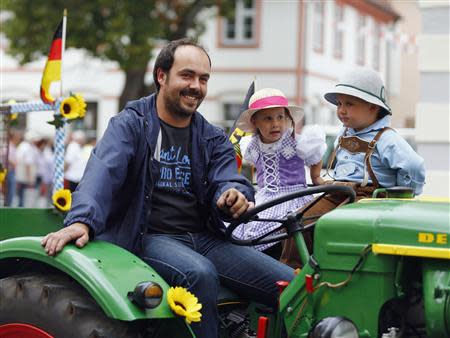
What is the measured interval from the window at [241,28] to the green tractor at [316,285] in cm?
3070

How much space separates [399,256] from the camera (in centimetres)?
358

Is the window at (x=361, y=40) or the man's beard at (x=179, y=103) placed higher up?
the window at (x=361, y=40)

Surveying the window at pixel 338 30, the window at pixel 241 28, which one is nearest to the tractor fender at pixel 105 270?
the window at pixel 241 28

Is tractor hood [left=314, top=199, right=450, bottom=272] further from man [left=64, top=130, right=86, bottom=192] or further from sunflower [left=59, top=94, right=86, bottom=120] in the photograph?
man [left=64, top=130, right=86, bottom=192]

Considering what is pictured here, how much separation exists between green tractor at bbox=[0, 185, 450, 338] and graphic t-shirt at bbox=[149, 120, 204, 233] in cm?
38

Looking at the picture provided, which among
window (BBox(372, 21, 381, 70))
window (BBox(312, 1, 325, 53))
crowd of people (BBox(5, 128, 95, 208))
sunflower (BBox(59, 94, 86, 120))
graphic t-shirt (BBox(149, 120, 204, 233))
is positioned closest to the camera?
graphic t-shirt (BBox(149, 120, 204, 233))

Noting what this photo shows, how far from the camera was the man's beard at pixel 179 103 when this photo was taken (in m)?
4.51

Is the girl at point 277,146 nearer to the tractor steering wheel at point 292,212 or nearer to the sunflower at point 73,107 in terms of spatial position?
the tractor steering wheel at point 292,212

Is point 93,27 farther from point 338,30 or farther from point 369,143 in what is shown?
point 369,143

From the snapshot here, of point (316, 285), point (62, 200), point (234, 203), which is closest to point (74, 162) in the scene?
point (62, 200)

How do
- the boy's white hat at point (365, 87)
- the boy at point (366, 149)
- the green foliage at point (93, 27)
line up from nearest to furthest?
the boy at point (366, 149) < the boy's white hat at point (365, 87) < the green foliage at point (93, 27)

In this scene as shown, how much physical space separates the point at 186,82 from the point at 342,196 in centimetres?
88

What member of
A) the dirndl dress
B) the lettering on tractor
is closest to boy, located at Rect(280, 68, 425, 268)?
the dirndl dress

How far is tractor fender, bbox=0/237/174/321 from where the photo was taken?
3.72 m
